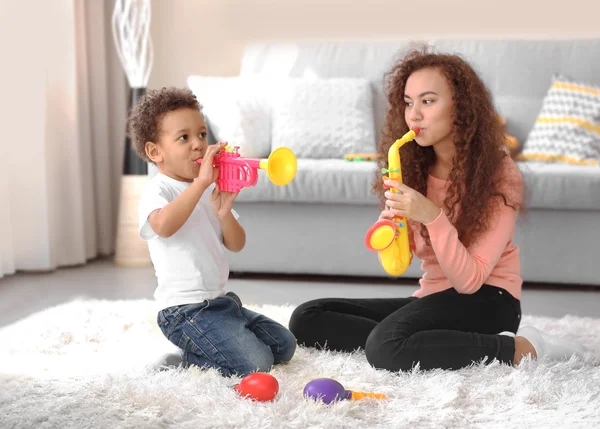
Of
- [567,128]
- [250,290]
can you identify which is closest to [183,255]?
[250,290]

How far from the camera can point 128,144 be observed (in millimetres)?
3521

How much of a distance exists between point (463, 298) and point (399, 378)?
0.27 meters

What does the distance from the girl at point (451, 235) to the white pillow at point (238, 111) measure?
1.37 metres

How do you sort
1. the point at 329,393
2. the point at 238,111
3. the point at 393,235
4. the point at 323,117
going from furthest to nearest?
the point at 323,117, the point at 238,111, the point at 393,235, the point at 329,393

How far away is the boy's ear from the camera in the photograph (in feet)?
5.92

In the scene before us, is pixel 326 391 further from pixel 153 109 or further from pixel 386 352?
pixel 153 109

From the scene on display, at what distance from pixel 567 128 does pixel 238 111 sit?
1.37 meters

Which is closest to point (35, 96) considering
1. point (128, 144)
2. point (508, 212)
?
point (128, 144)

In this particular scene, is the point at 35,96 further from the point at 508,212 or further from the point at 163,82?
the point at 508,212

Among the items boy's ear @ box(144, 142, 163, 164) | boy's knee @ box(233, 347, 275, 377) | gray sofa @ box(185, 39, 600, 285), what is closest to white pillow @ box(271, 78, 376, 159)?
gray sofa @ box(185, 39, 600, 285)

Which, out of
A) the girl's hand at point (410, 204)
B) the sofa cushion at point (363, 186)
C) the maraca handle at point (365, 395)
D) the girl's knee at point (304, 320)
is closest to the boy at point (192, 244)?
the girl's knee at point (304, 320)

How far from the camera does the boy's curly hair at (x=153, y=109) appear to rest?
1791mm

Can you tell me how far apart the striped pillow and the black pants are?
5.01 feet

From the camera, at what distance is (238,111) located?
3266 millimetres
